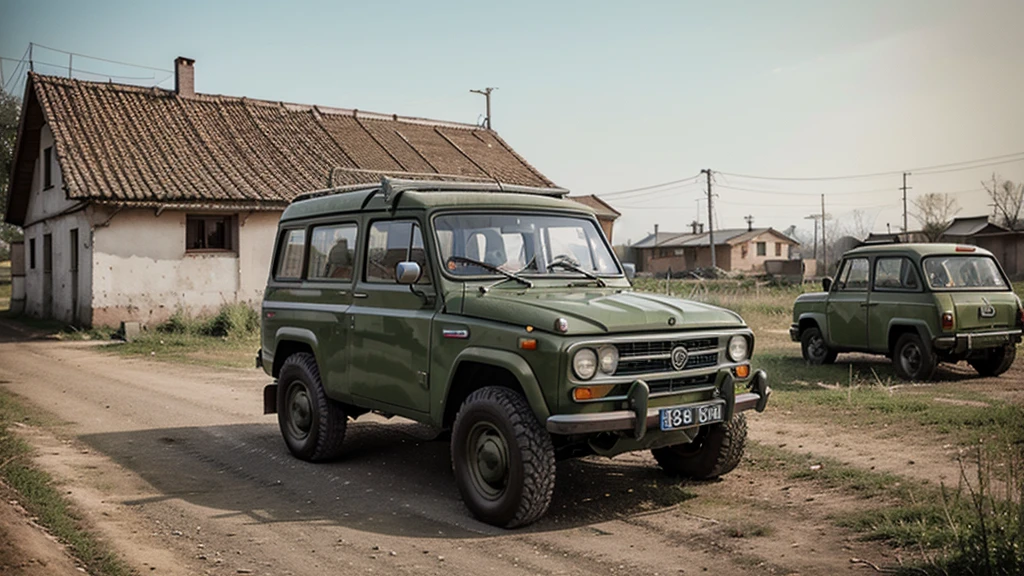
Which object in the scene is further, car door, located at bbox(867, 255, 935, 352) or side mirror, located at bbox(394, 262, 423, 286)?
car door, located at bbox(867, 255, 935, 352)

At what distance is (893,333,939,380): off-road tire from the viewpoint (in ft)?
40.5

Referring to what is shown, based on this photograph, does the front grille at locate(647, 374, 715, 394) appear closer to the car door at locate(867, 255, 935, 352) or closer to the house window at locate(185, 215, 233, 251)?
the car door at locate(867, 255, 935, 352)

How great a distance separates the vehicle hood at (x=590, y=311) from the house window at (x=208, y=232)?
1793 cm

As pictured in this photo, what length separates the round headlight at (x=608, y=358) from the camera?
5948mm

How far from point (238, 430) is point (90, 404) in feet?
9.89

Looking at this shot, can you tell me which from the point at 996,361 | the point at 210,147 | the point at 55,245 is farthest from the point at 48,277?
the point at 996,361

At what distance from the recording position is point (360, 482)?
7523 mm

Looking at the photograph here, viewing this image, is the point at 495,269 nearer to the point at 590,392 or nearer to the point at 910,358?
the point at 590,392

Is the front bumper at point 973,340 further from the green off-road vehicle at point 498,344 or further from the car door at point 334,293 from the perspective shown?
the car door at point 334,293

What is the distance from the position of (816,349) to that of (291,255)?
9.45 metres

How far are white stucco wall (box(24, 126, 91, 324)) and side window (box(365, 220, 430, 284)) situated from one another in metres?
16.5

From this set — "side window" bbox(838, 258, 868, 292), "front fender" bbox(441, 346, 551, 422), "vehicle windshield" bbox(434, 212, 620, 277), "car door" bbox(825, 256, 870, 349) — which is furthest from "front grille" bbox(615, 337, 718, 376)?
"side window" bbox(838, 258, 868, 292)

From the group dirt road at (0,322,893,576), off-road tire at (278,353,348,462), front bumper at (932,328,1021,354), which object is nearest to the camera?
dirt road at (0,322,893,576)

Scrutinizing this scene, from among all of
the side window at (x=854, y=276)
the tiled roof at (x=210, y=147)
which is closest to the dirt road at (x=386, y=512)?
the side window at (x=854, y=276)
